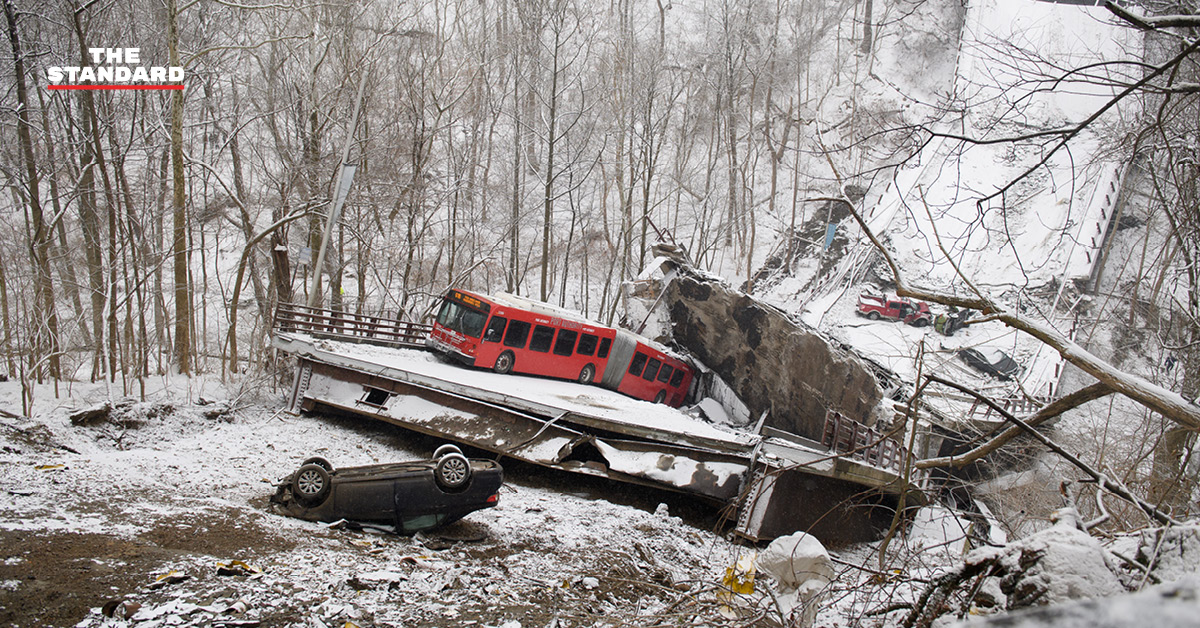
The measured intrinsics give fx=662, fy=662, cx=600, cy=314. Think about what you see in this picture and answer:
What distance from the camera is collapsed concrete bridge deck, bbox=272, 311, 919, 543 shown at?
950cm

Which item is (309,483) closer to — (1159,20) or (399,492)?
(399,492)

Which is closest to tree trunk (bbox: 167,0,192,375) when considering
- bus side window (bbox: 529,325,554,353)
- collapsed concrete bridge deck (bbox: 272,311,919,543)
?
collapsed concrete bridge deck (bbox: 272,311,919,543)

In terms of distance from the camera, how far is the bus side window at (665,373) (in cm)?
1866

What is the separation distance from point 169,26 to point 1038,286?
31352mm

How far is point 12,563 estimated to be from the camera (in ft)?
15.6

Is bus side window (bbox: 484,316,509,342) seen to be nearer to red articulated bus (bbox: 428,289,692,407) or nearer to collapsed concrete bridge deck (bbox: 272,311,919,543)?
red articulated bus (bbox: 428,289,692,407)

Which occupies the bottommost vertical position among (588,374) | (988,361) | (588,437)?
(988,361)

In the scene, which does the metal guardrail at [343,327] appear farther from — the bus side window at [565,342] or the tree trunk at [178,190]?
the tree trunk at [178,190]

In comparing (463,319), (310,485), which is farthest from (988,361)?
(310,485)

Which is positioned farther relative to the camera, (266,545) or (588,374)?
(588,374)

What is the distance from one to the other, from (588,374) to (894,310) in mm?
17220

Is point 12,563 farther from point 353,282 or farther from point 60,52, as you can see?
point 353,282

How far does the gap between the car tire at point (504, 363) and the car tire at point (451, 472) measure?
7.76 m

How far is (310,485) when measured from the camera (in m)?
7.16
